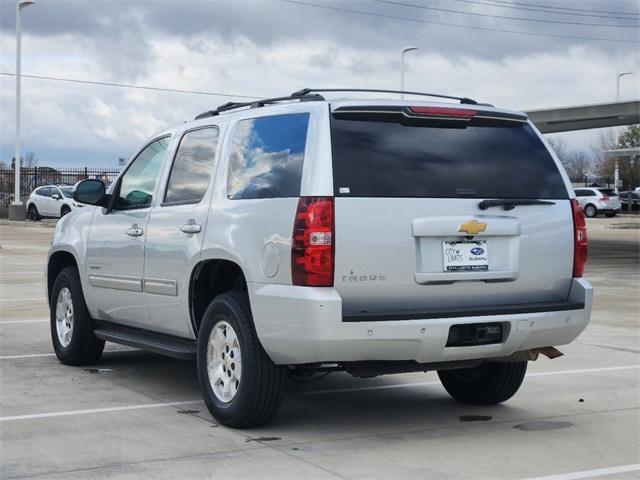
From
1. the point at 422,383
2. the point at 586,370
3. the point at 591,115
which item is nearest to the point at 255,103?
the point at 422,383

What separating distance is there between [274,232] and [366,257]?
1.88ft

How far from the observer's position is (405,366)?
20.5 ft

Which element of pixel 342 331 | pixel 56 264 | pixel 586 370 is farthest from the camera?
pixel 56 264

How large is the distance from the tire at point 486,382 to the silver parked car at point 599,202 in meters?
51.6

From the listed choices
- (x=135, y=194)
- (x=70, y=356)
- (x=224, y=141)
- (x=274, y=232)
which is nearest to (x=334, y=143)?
(x=274, y=232)

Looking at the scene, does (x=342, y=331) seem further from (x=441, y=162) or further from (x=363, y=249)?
(x=441, y=162)

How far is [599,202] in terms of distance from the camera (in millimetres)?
57812

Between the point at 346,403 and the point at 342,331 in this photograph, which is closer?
the point at 342,331

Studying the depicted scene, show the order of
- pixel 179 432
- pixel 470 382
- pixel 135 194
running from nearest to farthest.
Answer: pixel 179 432
pixel 470 382
pixel 135 194

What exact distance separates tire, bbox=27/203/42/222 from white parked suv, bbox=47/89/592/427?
3665 cm

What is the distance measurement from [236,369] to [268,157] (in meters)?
1.33

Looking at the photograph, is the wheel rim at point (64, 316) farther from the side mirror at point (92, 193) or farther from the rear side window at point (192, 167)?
the rear side window at point (192, 167)

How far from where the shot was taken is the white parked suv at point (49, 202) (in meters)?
40.8

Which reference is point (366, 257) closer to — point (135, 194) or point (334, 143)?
point (334, 143)
